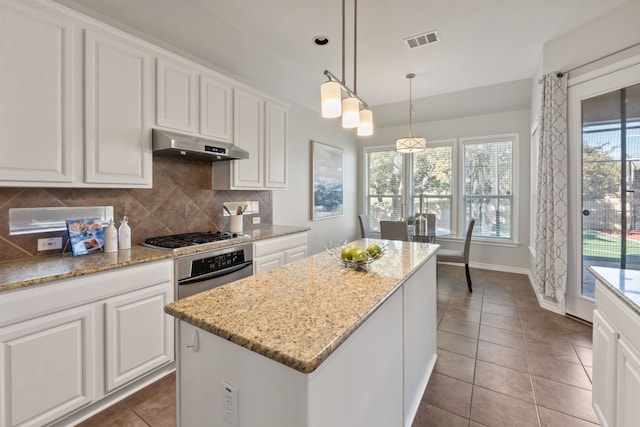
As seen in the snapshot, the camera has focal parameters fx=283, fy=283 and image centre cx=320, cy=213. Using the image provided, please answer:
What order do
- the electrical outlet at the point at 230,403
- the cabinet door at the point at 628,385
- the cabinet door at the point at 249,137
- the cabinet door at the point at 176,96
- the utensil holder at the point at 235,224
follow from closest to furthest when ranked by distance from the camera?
the electrical outlet at the point at 230,403
the cabinet door at the point at 628,385
the cabinet door at the point at 176,96
the cabinet door at the point at 249,137
the utensil holder at the point at 235,224

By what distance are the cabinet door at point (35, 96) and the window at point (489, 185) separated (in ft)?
17.9

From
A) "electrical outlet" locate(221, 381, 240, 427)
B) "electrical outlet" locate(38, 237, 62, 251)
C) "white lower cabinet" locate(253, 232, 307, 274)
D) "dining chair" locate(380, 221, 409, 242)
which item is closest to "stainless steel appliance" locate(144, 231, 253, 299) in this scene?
"white lower cabinet" locate(253, 232, 307, 274)

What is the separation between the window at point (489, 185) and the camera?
16.1 feet

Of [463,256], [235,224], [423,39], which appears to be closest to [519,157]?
[463,256]

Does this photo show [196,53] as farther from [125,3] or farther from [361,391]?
[361,391]

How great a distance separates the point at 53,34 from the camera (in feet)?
5.56

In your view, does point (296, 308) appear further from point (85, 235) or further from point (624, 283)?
Answer: point (85, 235)

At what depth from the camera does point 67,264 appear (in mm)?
1702

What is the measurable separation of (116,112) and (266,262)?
5.76ft

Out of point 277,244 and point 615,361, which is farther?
point 277,244

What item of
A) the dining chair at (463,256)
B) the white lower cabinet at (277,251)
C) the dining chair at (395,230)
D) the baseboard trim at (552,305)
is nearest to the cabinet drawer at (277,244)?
the white lower cabinet at (277,251)

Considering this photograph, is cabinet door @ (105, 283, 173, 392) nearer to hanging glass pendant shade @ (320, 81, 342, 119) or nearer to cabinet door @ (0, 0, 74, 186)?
cabinet door @ (0, 0, 74, 186)

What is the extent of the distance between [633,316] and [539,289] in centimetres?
262

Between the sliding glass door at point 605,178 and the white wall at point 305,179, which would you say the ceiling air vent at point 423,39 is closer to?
the sliding glass door at point 605,178
